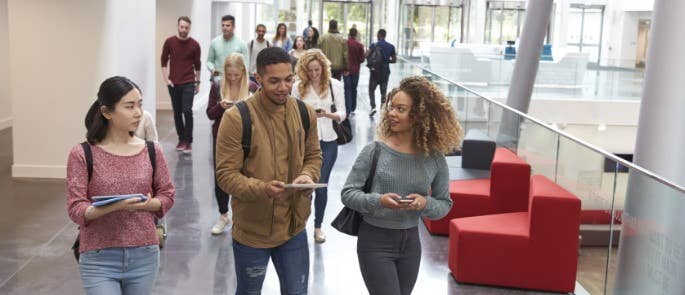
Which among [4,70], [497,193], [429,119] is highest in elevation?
[429,119]

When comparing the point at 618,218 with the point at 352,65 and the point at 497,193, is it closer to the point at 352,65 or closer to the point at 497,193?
the point at 497,193

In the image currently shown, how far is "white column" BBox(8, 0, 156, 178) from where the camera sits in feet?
33.8

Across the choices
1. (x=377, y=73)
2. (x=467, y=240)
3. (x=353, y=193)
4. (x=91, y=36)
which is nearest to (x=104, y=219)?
(x=353, y=193)

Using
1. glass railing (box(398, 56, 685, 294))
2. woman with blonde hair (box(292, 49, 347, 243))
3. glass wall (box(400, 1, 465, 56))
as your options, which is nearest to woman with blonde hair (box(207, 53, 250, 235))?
woman with blonde hair (box(292, 49, 347, 243))

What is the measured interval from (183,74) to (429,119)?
29.1 ft

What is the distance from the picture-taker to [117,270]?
3.76 meters

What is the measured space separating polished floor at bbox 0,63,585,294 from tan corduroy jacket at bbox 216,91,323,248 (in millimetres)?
2404

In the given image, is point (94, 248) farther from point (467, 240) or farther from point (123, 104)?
point (467, 240)

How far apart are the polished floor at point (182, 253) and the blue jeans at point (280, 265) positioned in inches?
89.6

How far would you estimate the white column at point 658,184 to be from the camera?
17.4 ft

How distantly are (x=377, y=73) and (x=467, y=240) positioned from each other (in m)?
12.0

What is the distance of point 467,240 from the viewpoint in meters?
6.77

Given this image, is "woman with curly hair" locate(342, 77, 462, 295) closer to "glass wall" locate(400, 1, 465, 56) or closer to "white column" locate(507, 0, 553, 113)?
"white column" locate(507, 0, 553, 113)

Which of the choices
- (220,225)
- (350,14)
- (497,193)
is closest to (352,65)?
→ (497,193)
